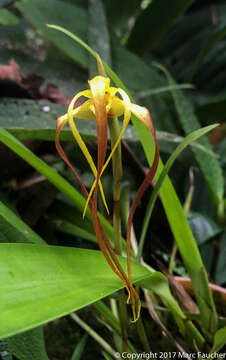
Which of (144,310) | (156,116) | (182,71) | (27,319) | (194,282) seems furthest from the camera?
(182,71)

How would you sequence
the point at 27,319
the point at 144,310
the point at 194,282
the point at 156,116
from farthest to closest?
the point at 156,116
the point at 144,310
the point at 194,282
the point at 27,319

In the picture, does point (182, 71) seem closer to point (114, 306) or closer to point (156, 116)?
point (156, 116)

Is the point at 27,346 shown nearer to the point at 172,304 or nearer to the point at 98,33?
the point at 172,304

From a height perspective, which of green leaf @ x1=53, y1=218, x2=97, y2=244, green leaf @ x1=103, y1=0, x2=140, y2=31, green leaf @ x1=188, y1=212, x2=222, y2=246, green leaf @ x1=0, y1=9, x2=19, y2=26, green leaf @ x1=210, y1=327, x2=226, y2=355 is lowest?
green leaf @ x1=210, y1=327, x2=226, y2=355

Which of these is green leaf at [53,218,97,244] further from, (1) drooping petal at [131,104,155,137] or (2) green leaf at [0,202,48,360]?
(1) drooping petal at [131,104,155,137]

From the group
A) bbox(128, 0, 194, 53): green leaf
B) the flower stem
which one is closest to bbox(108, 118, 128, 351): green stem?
the flower stem

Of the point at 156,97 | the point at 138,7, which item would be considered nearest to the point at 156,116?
the point at 156,97

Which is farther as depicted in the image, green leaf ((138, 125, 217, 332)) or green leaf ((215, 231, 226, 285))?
green leaf ((215, 231, 226, 285))

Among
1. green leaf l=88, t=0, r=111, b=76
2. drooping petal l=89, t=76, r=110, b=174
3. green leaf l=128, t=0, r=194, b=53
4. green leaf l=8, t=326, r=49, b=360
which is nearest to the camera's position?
drooping petal l=89, t=76, r=110, b=174
